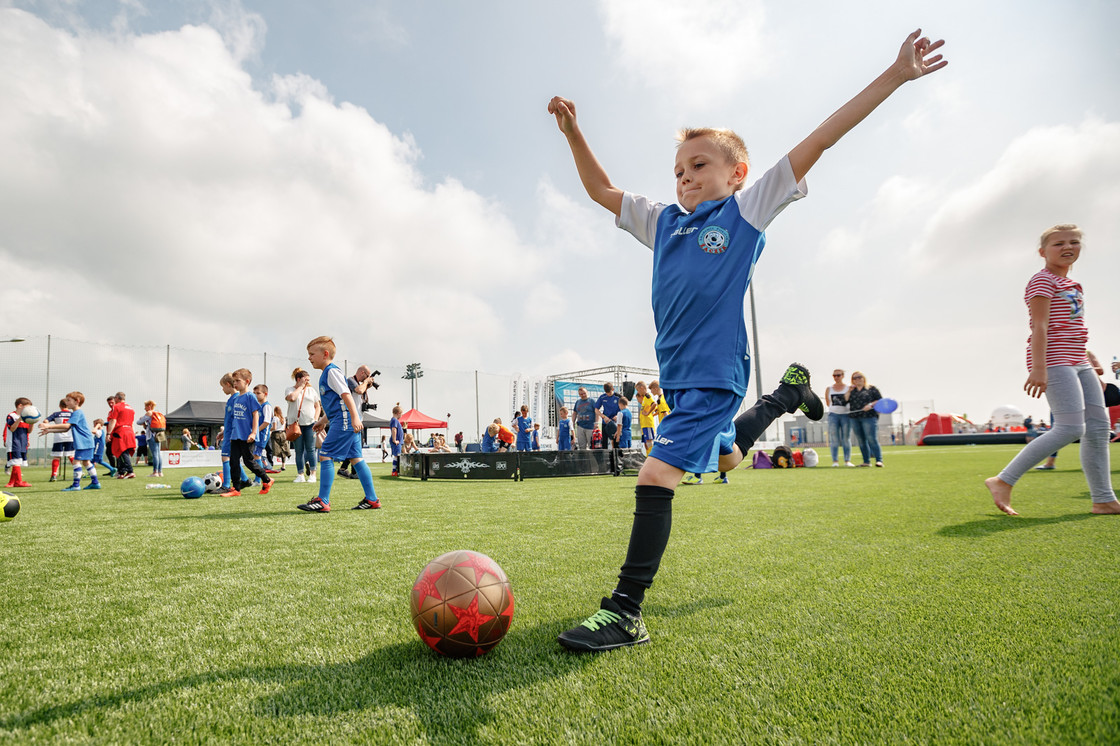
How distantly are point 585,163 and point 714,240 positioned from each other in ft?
2.69

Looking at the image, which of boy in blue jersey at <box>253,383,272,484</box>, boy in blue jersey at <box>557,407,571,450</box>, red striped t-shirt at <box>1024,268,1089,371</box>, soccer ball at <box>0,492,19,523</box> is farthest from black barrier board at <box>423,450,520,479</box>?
red striped t-shirt at <box>1024,268,1089,371</box>

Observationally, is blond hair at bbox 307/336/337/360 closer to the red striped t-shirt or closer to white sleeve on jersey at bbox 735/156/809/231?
white sleeve on jersey at bbox 735/156/809/231

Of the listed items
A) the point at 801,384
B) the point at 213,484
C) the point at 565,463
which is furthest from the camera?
the point at 565,463

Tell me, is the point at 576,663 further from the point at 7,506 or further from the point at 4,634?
the point at 7,506

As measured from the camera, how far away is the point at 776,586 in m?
2.76

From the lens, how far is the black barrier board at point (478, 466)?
11938 millimetres

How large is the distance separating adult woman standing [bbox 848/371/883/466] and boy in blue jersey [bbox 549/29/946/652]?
36.1 feet

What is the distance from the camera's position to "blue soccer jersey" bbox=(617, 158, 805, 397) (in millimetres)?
2371

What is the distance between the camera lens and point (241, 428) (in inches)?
360

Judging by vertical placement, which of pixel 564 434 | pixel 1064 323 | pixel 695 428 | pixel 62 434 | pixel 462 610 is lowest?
pixel 462 610

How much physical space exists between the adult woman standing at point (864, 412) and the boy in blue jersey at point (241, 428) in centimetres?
1095

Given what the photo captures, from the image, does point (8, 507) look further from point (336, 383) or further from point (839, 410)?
point (839, 410)

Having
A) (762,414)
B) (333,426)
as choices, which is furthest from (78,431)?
(762,414)

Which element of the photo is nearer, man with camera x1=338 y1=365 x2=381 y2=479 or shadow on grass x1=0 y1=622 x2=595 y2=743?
shadow on grass x1=0 y1=622 x2=595 y2=743
